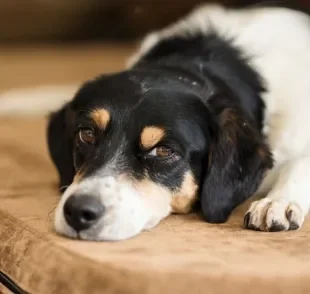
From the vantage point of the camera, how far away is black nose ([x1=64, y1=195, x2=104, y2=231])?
6.00 ft

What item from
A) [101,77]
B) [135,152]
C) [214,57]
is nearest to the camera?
[135,152]

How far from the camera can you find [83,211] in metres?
1.83

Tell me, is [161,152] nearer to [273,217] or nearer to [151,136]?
[151,136]

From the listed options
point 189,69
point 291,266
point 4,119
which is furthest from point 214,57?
point 4,119

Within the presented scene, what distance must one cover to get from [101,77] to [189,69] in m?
0.30

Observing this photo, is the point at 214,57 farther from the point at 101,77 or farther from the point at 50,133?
the point at 50,133

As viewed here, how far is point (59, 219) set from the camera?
6.22 ft

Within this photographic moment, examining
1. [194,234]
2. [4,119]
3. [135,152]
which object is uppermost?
[135,152]

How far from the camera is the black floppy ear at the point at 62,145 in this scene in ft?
7.79

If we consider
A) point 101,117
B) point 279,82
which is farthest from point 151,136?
point 279,82

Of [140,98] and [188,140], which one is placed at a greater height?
[140,98]

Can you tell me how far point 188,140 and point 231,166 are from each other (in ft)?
0.55

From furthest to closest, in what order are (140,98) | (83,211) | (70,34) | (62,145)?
(70,34) → (62,145) → (140,98) → (83,211)

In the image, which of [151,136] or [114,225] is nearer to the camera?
[114,225]
